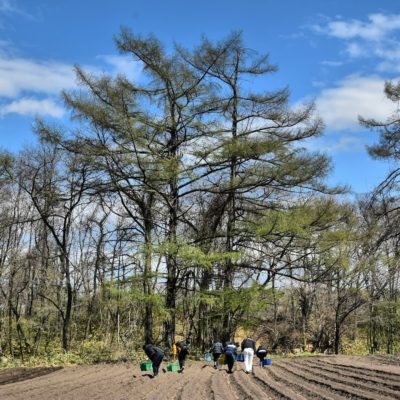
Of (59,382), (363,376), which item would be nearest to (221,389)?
(363,376)

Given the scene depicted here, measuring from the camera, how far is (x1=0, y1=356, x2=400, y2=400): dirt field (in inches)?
434

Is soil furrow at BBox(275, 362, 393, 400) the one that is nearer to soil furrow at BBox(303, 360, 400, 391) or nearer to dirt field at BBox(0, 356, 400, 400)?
dirt field at BBox(0, 356, 400, 400)

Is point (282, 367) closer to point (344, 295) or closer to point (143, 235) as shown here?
point (143, 235)

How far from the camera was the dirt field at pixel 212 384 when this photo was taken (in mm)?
11016

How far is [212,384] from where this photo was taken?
13.4 metres

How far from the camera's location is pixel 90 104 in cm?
1961

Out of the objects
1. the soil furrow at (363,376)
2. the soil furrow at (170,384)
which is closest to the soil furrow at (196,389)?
the soil furrow at (170,384)

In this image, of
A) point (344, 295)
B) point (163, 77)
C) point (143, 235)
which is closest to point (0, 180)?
point (143, 235)

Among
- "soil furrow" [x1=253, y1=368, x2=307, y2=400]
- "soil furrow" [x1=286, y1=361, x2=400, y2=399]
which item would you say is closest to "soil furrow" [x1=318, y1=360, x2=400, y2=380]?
"soil furrow" [x1=286, y1=361, x2=400, y2=399]

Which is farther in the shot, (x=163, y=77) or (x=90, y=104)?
(x=163, y=77)

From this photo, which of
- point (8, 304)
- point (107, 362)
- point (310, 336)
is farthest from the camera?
point (310, 336)

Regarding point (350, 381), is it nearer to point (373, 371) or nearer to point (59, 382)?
point (373, 371)

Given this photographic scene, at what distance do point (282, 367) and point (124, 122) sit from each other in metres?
11.2

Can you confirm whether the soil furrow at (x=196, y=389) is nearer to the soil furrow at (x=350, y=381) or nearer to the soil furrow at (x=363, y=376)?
the soil furrow at (x=350, y=381)
